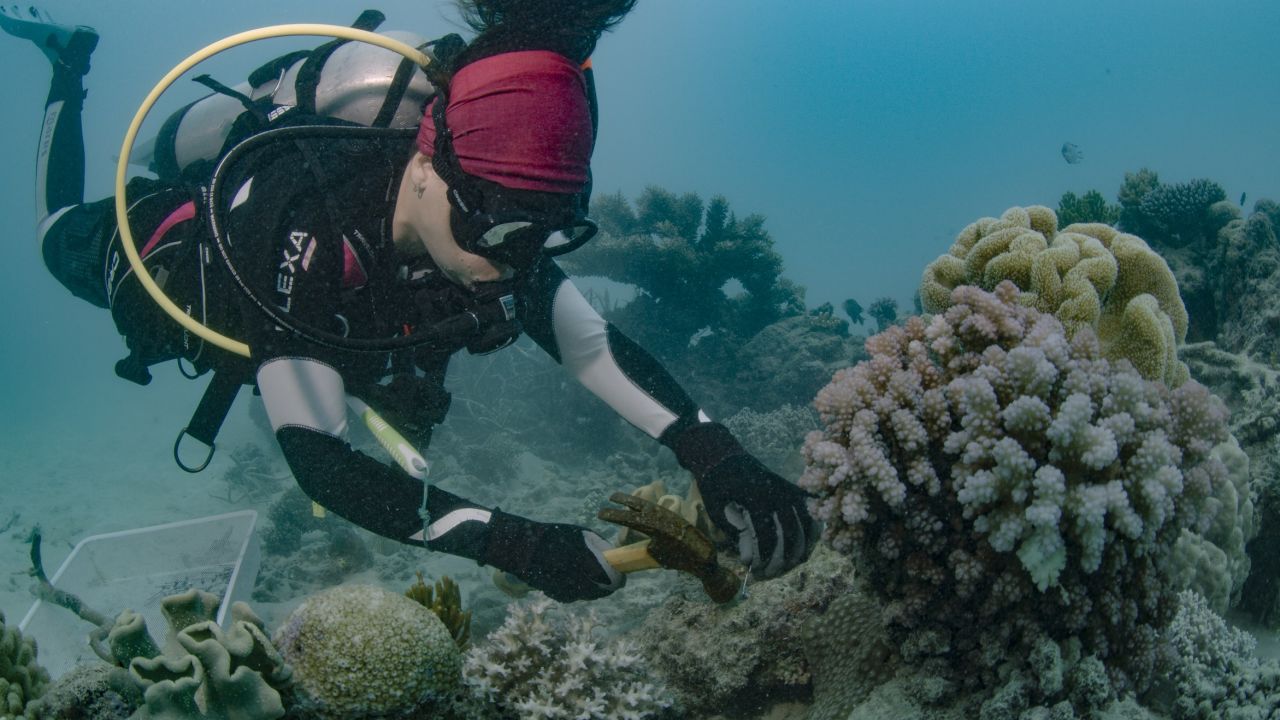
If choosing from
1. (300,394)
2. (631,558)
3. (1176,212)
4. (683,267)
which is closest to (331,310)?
(300,394)

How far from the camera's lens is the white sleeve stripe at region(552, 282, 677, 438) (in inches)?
143

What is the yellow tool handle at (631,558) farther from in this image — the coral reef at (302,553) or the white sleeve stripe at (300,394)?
the coral reef at (302,553)

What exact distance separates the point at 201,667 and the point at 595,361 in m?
2.43

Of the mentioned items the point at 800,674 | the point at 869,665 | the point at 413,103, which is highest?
the point at 413,103

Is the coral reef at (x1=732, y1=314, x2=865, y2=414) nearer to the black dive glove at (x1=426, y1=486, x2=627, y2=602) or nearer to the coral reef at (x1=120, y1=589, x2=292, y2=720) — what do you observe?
the black dive glove at (x1=426, y1=486, x2=627, y2=602)

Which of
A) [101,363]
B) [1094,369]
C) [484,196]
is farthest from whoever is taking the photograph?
[101,363]

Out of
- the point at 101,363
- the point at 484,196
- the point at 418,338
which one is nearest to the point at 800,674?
the point at 418,338

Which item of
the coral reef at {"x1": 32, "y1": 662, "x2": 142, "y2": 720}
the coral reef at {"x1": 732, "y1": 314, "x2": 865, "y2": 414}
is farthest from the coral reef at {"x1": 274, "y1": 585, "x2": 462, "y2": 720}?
A: the coral reef at {"x1": 732, "y1": 314, "x2": 865, "y2": 414}

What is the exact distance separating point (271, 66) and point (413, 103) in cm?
146

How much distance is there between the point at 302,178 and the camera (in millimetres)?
3111

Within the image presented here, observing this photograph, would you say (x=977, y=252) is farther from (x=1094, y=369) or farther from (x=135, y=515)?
(x=135, y=515)

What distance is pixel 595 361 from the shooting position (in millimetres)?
3850

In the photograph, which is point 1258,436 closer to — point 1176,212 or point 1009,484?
point 1009,484

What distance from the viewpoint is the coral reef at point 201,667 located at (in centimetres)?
178
